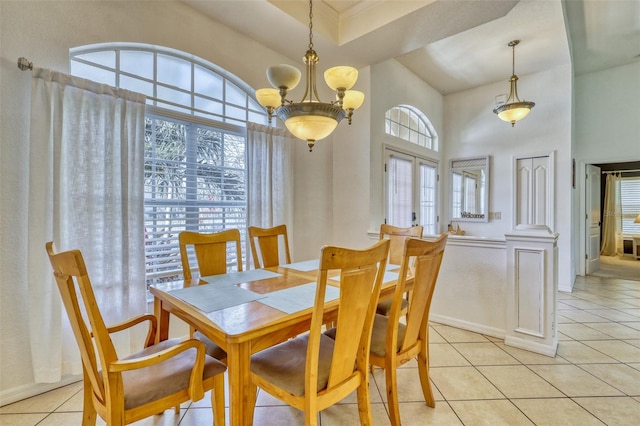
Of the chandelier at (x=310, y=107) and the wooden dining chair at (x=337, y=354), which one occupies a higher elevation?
the chandelier at (x=310, y=107)

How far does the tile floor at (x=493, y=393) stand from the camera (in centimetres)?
176

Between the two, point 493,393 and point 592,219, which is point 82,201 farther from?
point 592,219

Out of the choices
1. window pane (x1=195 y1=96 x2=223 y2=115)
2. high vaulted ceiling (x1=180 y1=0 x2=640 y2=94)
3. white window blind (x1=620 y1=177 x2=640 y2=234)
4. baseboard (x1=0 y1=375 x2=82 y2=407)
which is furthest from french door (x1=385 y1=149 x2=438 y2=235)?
white window blind (x1=620 y1=177 x2=640 y2=234)

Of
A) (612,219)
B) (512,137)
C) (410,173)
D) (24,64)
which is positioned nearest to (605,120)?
(512,137)

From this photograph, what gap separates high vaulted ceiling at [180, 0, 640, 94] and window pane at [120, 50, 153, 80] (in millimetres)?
640

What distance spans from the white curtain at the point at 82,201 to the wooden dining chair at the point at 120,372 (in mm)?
854

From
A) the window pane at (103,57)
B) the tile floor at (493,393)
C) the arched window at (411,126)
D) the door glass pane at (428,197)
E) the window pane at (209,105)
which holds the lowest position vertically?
the tile floor at (493,393)

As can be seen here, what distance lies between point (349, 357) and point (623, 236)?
9.65 m

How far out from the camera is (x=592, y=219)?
18.5 feet

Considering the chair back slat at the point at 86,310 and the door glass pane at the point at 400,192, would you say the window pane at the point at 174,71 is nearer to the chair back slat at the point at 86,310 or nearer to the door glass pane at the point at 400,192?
the chair back slat at the point at 86,310

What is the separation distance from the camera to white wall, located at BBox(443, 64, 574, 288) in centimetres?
444

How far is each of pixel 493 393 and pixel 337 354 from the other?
4.73 feet

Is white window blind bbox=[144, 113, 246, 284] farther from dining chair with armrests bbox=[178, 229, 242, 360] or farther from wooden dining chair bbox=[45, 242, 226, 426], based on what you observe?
wooden dining chair bbox=[45, 242, 226, 426]

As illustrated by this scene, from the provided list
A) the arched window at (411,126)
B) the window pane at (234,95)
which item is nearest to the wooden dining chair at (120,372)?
the window pane at (234,95)
